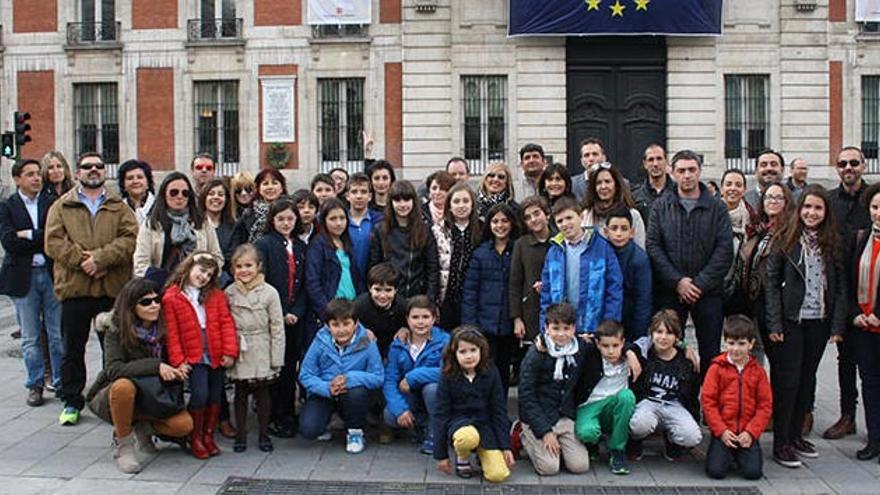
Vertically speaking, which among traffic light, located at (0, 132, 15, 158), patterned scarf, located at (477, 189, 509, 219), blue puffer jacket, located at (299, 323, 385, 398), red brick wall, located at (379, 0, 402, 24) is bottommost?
blue puffer jacket, located at (299, 323, 385, 398)

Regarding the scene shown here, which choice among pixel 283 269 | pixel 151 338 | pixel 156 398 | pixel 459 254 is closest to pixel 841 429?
pixel 459 254

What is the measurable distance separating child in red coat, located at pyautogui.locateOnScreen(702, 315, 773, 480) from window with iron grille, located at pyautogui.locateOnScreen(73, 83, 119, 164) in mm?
22575

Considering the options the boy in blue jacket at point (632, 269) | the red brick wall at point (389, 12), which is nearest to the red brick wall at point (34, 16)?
the red brick wall at point (389, 12)

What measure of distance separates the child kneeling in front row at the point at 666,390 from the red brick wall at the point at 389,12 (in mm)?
18994

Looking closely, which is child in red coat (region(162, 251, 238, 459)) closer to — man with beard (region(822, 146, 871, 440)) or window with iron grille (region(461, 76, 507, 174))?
man with beard (region(822, 146, 871, 440))

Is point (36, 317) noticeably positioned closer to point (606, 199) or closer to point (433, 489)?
point (433, 489)

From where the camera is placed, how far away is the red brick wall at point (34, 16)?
83.9 ft

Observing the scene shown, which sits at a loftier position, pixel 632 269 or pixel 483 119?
pixel 483 119

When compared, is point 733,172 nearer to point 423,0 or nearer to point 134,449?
point 134,449

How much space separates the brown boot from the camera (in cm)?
734

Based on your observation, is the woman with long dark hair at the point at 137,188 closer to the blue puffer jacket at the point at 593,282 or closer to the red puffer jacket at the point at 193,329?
the red puffer jacket at the point at 193,329

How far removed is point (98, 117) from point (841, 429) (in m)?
23.3

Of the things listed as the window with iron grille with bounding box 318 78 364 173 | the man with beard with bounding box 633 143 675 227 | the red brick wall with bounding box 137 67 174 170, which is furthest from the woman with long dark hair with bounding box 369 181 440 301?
the red brick wall with bounding box 137 67 174 170

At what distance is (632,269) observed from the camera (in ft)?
22.9
